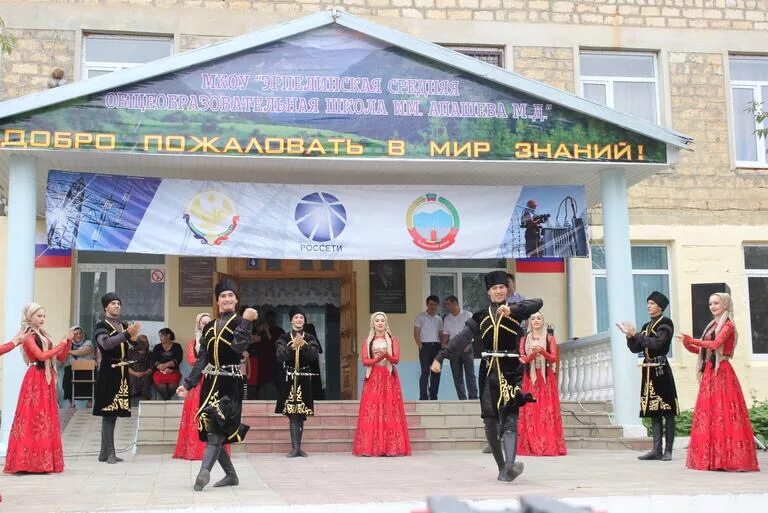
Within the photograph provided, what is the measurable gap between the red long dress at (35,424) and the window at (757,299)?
1216 centimetres

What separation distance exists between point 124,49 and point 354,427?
26.8 feet

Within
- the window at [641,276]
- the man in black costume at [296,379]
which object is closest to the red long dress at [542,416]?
the man in black costume at [296,379]

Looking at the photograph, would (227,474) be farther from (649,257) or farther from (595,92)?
(595,92)

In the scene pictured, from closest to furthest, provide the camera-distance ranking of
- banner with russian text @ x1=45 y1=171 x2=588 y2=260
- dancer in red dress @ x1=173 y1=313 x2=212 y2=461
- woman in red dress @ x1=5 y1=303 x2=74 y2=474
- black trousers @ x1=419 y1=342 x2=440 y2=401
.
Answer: woman in red dress @ x1=5 y1=303 x2=74 y2=474 → dancer in red dress @ x1=173 y1=313 x2=212 y2=461 → banner with russian text @ x1=45 y1=171 x2=588 y2=260 → black trousers @ x1=419 y1=342 x2=440 y2=401

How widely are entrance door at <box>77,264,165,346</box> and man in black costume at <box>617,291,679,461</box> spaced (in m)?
8.14

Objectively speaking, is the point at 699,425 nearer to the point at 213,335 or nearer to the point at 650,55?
the point at 213,335

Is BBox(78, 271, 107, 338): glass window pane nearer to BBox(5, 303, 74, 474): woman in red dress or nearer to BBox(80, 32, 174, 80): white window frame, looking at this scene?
BBox(80, 32, 174, 80): white window frame

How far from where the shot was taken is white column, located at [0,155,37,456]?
10.7 metres

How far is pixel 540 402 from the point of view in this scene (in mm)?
11016

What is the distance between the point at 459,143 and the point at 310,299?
218 inches

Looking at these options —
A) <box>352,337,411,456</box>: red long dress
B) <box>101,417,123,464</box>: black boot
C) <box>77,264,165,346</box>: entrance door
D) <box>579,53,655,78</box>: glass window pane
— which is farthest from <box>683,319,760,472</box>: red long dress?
<box>77,264,165,346</box>: entrance door

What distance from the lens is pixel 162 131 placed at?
11.2 meters

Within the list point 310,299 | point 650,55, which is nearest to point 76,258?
point 310,299

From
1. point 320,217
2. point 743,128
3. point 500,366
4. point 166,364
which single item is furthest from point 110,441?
point 743,128
